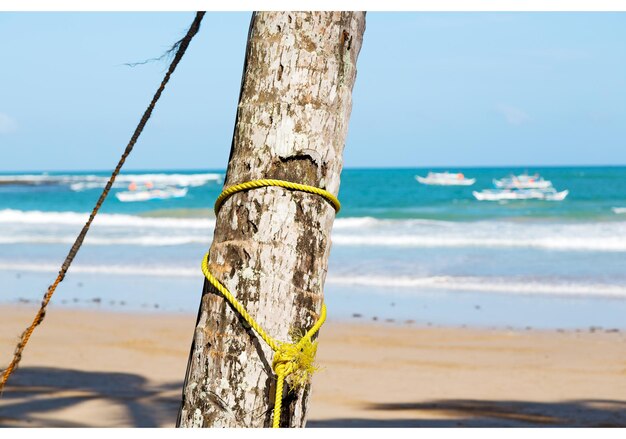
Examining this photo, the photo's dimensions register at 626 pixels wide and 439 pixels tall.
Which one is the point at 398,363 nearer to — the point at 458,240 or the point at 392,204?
the point at 458,240

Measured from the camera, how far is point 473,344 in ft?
28.3

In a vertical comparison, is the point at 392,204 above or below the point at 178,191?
below

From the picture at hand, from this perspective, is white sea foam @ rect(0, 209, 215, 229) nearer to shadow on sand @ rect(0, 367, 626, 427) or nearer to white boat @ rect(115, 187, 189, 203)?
white boat @ rect(115, 187, 189, 203)

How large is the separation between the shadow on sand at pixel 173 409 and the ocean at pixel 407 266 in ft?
10.8

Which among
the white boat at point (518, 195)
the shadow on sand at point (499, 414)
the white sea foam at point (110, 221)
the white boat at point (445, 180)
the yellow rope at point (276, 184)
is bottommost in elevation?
the yellow rope at point (276, 184)

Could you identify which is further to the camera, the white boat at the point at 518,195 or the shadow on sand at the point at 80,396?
the white boat at the point at 518,195

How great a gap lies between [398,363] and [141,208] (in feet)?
102

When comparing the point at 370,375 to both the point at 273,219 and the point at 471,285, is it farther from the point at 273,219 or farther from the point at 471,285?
the point at 273,219

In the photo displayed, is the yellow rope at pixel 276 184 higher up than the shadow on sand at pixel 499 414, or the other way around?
the shadow on sand at pixel 499 414

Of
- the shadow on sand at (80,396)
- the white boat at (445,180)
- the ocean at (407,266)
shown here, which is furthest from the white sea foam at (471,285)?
the white boat at (445,180)

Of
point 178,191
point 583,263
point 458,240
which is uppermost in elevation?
point 178,191

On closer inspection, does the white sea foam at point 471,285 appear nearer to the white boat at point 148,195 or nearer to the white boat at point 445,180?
the white boat at point 148,195

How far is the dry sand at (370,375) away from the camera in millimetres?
6004
